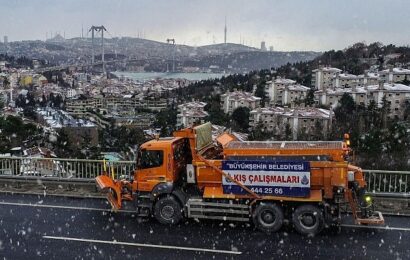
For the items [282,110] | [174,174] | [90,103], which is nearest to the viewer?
[174,174]

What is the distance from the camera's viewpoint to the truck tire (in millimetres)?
9938

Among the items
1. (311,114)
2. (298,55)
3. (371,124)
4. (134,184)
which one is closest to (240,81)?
(311,114)

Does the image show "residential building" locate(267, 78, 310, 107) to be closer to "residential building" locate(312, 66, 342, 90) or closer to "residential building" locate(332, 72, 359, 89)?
"residential building" locate(332, 72, 359, 89)

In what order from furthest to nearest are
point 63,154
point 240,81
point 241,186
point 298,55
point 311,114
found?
point 298,55
point 240,81
point 311,114
point 63,154
point 241,186

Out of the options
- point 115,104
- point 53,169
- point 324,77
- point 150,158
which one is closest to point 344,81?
point 324,77

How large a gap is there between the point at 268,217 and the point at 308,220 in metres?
0.77

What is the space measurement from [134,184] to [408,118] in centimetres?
5220

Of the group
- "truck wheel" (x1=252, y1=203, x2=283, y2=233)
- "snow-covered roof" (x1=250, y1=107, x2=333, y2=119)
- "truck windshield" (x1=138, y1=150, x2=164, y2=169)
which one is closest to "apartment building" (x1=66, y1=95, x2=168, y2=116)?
"snow-covered roof" (x1=250, y1=107, x2=333, y2=119)

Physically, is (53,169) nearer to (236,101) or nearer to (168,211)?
(168,211)

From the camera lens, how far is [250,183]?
31.0 ft

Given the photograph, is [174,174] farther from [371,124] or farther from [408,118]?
[408,118]

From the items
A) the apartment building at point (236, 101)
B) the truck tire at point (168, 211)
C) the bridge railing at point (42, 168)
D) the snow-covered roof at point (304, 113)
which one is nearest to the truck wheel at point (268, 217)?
the truck tire at point (168, 211)

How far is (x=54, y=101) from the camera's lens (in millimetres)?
111000

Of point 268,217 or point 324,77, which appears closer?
point 268,217
